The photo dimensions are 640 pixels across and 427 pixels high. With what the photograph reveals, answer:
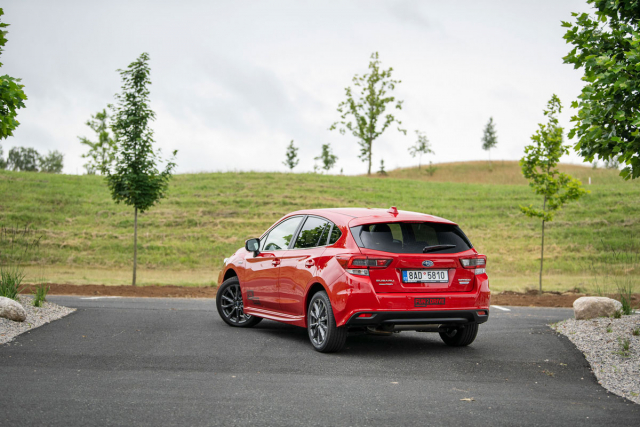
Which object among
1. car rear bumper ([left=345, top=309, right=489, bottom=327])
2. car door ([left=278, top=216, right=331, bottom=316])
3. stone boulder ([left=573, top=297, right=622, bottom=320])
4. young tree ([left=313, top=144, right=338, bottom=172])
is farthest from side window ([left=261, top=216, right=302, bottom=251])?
young tree ([left=313, top=144, right=338, bottom=172])

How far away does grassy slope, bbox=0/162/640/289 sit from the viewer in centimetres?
2583

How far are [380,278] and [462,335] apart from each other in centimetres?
176

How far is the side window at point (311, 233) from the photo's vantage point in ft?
25.1

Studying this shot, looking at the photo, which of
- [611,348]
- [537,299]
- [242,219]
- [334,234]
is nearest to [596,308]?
[611,348]

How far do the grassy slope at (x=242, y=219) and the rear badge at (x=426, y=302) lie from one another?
13.2 metres

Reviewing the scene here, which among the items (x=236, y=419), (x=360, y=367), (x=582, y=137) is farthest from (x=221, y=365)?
(x=582, y=137)

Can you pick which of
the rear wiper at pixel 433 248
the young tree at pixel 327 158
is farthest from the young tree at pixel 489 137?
the rear wiper at pixel 433 248

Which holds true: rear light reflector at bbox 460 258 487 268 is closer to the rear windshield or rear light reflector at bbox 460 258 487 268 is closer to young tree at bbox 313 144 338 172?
the rear windshield

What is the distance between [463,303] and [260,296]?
2.95m

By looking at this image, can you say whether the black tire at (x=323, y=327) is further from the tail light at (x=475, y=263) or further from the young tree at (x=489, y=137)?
the young tree at (x=489, y=137)

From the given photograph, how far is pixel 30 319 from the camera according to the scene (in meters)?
8.79

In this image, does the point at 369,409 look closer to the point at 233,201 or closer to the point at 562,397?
the point at 562,397

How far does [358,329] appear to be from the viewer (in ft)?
23.2

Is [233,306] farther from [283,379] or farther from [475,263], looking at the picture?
[475,263]
